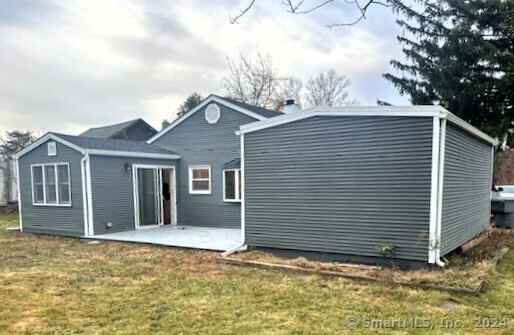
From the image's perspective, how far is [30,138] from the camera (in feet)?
70.9

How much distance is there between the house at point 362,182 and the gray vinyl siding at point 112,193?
4621mm

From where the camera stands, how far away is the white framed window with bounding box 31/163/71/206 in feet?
35.1

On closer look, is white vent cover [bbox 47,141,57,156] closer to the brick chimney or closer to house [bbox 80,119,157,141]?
the brick chimney

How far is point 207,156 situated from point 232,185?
1.36m

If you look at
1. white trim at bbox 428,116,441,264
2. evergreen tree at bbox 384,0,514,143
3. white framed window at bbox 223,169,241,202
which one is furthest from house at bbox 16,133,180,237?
evergreen tree at bbox 384,0,514,143

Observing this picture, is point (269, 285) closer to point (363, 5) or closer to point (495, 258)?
point (363, 5)

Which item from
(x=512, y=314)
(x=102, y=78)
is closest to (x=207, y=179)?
(x=102, y=78)

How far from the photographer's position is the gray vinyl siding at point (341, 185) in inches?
241

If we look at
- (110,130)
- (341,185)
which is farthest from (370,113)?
(110,130)

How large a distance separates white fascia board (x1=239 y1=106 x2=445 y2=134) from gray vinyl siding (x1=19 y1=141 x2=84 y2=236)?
5.47 metres

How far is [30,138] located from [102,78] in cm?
1116

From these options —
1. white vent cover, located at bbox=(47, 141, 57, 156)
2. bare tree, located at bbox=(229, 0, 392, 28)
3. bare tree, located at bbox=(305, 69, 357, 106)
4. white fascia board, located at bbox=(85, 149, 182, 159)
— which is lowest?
white fascia board, located at bbox=(85, 149, 182, 159)

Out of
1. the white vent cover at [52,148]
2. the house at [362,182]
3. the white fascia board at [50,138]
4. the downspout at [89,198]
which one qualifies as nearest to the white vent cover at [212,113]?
the downspout at [89,198]

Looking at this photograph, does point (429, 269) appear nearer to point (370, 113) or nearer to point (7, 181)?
point (370, 113)
